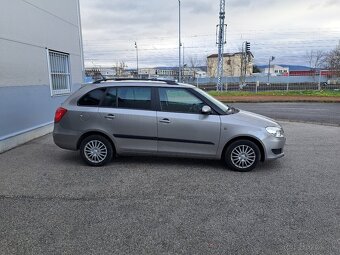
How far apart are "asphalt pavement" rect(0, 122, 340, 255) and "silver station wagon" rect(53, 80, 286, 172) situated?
336 mm

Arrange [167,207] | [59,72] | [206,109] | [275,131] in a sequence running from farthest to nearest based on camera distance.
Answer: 1. [59,72]
2. [275,131]
3. [206,109]
4. [167,207]

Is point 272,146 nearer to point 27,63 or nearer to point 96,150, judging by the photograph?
point 96,150

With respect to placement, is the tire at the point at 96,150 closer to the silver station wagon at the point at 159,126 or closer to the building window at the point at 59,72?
the silver station wagon at the point at 159,126

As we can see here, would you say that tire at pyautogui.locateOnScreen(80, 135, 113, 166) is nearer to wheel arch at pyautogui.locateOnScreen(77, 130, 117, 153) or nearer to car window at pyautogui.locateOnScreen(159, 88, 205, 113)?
wheel arch at pyautogui.locateOnScreen(77, 130, 117, 153)

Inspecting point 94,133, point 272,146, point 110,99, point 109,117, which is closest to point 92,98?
point 110,99

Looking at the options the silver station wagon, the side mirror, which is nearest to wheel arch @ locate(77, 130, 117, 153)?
the silver station wagon

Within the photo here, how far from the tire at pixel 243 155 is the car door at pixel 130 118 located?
1.41 metres

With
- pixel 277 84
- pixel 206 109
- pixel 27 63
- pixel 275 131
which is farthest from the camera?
pixel 277 84

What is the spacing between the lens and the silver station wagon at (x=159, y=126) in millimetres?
5070

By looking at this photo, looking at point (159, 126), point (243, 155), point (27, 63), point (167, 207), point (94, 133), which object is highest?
point (27, 63)

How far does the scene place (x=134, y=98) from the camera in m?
5.27

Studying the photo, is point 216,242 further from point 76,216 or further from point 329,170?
point 329,170

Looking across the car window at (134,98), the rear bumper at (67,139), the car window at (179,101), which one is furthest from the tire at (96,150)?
the car window at (179,101)

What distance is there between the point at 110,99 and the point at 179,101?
1.30 meters
